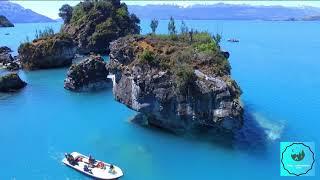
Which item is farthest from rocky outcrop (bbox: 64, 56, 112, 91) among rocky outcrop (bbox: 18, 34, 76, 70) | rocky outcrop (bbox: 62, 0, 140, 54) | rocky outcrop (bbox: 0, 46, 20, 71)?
rocky outcrop (bbox: 62, 0, 140, 54)

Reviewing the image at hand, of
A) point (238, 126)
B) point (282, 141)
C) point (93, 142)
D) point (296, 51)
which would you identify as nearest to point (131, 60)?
point (93, 142)

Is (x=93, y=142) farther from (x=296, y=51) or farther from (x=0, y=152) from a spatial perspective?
(x=296, y=51)

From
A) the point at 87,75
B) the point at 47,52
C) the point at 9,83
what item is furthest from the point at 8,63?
the point at 87,75

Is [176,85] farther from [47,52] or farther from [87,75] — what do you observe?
[47,52]

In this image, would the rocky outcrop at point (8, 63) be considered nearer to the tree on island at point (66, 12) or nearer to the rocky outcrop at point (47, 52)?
the rocky outcrop at point (47, 52)

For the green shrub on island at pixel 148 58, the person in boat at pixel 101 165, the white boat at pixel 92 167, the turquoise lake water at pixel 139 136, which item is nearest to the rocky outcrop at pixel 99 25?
the turquoise lake water at pixel 139 136

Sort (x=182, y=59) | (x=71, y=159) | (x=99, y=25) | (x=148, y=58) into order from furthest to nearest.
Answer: (x=99, y=25)
(x=182, y=59)
(x=148, y=58)
(x=71, y=159)
